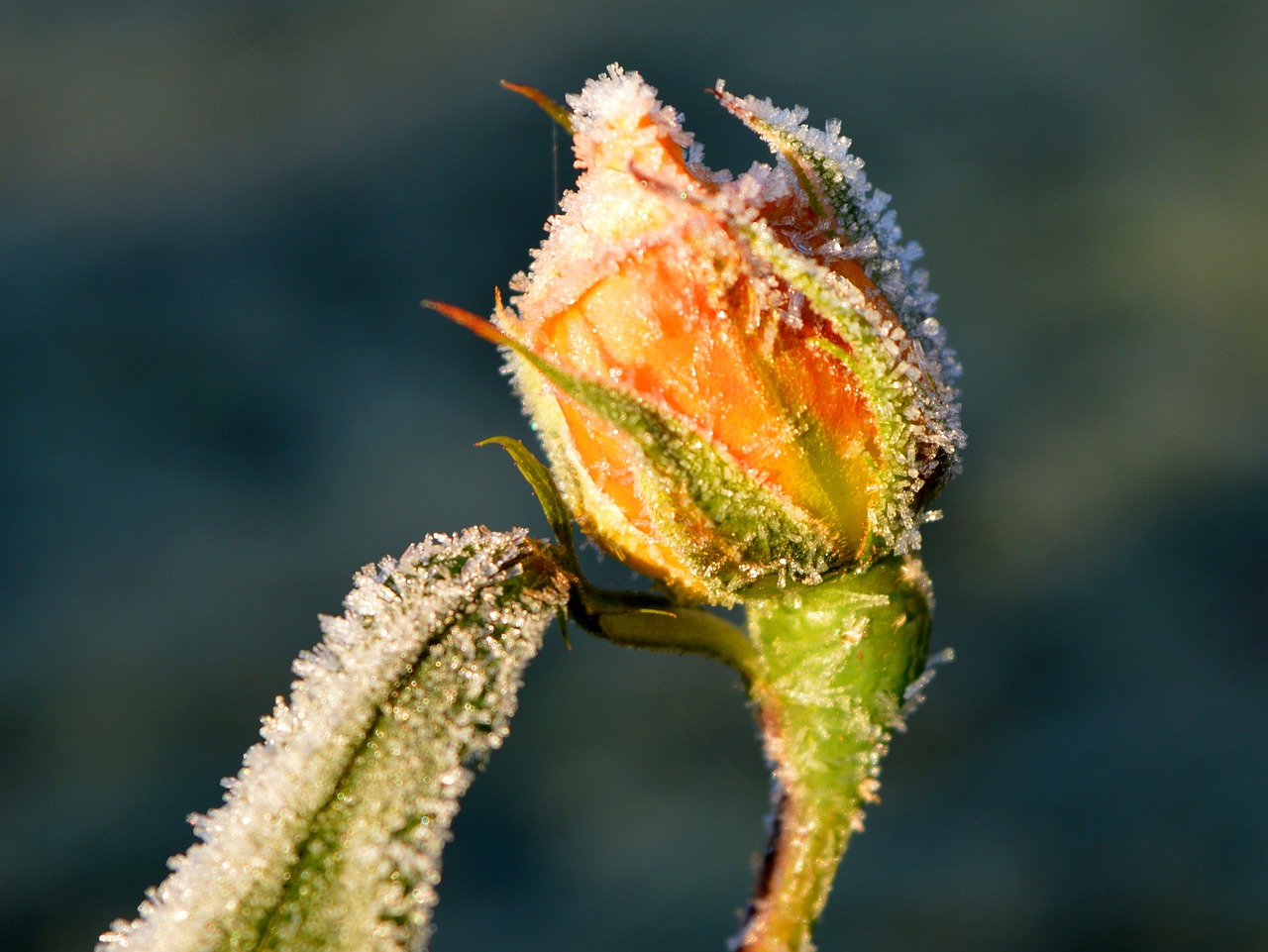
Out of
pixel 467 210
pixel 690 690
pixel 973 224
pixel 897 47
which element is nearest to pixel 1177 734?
pixel 690 690

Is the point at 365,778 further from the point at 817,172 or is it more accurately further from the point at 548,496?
the point at 817,172

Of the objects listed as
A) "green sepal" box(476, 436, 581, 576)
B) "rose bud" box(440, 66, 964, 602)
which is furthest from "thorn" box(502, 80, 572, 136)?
"green sepal" box(476, 436, 581, 576)

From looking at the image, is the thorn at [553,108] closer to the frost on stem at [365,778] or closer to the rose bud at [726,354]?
the rose bud at [726,354]

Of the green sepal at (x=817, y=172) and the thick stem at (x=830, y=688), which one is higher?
the green sepal at (x=817, y=172)

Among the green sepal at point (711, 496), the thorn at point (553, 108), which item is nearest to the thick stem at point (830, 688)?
the green sepal at point (711, 496)

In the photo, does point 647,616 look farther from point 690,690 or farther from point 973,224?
point 973,224

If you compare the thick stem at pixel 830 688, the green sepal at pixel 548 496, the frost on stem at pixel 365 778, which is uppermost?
the green sepal at pixel 548 496

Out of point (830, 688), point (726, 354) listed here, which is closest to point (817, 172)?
point (726, 354)
